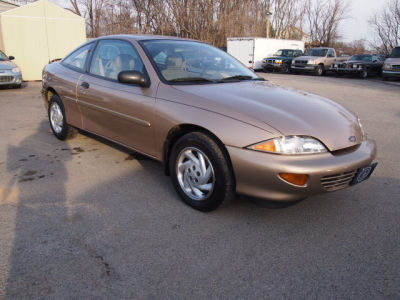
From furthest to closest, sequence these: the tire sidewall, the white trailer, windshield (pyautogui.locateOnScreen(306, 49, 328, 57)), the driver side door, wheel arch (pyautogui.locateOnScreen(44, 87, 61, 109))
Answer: the white trailer, windshield (pyautogui.locateOnScreen(306, 49, 328, 57)), wheel arch (pyautogui.locateOnScreen(44, 87, 61, 109)), the tire sidewall, the driver side door

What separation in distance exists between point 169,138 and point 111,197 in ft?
2.71

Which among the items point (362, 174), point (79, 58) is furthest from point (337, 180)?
point (79, 58)

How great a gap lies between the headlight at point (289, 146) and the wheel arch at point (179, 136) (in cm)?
27

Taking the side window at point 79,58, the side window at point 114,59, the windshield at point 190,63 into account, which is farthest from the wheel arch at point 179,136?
the side window at point 79,58

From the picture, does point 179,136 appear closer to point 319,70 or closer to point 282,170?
point 282,170

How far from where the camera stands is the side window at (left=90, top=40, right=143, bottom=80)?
12.2 ft

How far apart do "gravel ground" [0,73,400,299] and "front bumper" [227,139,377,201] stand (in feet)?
1.22

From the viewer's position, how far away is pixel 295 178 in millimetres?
2551

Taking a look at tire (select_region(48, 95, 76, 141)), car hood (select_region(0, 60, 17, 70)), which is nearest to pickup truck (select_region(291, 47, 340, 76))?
car hood (select_region(0, 60, 17, 70))

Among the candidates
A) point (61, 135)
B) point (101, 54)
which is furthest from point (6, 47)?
point (101, 54)

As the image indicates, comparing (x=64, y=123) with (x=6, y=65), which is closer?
(x=64, y=123)

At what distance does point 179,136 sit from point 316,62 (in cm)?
2052

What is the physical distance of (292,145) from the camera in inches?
103

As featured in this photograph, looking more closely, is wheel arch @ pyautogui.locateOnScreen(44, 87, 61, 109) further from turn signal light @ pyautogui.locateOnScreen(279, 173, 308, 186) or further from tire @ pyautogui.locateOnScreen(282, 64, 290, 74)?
tire @ pyautogui.locateOnScreen(282, 64, 290, 74)
